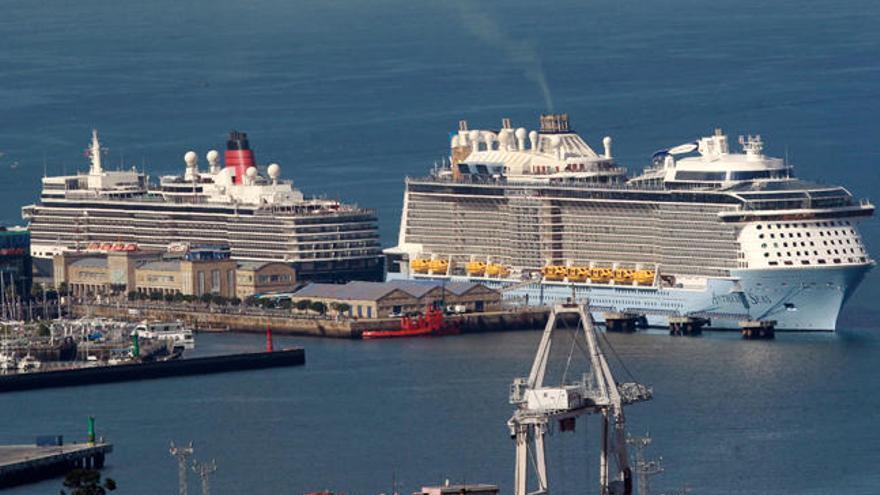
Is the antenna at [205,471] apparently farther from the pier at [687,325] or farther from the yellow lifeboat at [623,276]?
the yellow lifeboat at [623,276]

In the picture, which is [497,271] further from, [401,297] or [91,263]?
[91,263]

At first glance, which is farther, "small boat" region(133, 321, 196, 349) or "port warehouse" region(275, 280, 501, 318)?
"port warehouse" region(275, 280, 501, 318)

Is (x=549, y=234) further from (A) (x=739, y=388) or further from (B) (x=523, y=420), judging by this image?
(B) (x=523, y=420)

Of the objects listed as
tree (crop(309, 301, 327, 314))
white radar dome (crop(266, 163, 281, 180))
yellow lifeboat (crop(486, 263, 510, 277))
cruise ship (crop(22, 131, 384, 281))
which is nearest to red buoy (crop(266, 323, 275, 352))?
tree (crop(309, 301, 327, 314))

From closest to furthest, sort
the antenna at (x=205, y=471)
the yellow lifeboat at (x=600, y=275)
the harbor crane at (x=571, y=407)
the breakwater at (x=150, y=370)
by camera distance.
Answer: the harbor crane at (x=571, y=407) → the antenna at (x=205, y=471) → the breakwater at (x=150, y=370) → the yellow lifeboat at (x=600, y=275)

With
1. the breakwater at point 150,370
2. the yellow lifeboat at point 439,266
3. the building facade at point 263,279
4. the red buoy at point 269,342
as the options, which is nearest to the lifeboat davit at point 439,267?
the yellow lifeboat at point 439,266

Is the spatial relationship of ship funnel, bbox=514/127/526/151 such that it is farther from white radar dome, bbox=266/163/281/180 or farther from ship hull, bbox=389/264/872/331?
ship hull, bbox=389/264/872/331
